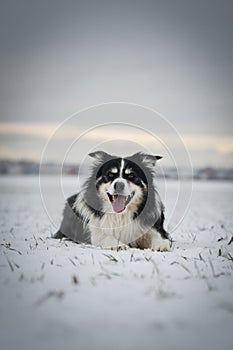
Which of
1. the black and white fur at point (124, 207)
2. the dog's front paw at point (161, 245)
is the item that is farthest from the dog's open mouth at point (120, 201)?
the dog's front paw at point (161, 245)

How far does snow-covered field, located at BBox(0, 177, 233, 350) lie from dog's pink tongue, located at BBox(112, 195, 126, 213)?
505 millimetres

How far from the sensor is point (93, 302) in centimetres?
259

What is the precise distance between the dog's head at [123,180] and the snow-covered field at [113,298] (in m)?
0.58

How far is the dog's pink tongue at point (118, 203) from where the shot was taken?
13.4ft

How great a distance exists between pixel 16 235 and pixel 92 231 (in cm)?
146

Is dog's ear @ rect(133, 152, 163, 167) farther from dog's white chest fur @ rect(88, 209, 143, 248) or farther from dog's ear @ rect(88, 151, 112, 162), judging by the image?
dog's white chest fur @ rect(88, 209, 143, 248)

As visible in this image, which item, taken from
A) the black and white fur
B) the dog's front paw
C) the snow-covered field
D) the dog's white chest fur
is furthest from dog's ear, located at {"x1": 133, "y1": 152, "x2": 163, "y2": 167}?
the snow-covered field

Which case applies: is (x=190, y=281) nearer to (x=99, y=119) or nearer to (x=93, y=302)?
(x=93, y=302)

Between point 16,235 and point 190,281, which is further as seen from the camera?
point 16,235

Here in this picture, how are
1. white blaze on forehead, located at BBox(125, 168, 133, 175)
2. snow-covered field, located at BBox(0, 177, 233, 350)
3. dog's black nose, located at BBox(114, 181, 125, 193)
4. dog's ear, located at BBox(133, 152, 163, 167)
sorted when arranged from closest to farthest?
snow-covered field, located at BBox(0, 177, 233, 350) < dog's black nose, located at BBox(114, 181, 125, 193) < white blaze on forehead, located at BBox(125, 168, 133, 175) < dog's ear, located at BBox(133, 152, 163, 167)

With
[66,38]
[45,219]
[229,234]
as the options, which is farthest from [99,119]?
[66,38]

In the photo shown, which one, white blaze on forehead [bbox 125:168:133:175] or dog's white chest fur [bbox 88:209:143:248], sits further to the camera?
dog's white chest fur [bbox 88:209:143:248]

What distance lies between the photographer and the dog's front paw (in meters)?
4.07

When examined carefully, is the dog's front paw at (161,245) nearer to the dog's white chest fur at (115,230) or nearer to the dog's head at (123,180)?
the dog's white chest fur at (115,230)
